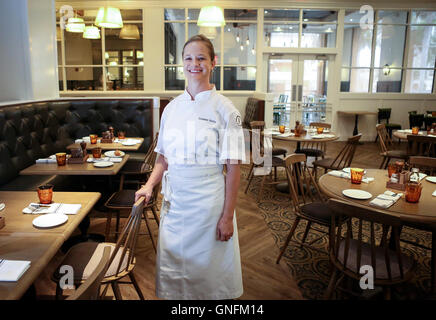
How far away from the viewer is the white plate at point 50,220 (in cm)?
173

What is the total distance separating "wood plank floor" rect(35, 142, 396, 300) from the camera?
2488 mm

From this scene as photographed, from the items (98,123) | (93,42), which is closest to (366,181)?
(98,123)

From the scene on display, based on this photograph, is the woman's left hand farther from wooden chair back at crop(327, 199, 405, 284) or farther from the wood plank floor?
the wood plank floor

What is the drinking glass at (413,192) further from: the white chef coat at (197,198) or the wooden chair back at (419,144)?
the wooden chair back at (419,144)

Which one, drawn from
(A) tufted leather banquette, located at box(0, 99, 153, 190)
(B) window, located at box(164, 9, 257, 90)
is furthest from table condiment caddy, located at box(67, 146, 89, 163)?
(B) window, located at box(164, 9, 257, 90)

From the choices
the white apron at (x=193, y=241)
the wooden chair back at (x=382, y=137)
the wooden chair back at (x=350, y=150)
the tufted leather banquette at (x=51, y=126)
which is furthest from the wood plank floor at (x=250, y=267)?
the wooden chair back at (x=382, y=137)

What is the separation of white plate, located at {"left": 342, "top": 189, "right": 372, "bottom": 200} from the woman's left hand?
3.12 feet

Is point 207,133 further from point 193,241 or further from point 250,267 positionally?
point 250,267

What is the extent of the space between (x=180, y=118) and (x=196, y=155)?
20 centimetres

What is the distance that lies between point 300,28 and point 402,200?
7.62m

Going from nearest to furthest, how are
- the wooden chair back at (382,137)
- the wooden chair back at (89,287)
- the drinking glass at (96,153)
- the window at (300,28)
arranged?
the wooden chair back at (89,287) < the drinking glass at (96,153) < the wooden chair back at (382,137) < the window at (300,28)

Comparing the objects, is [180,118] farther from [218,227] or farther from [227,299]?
[227,299]

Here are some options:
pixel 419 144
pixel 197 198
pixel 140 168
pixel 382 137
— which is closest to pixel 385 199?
pixel 197 198

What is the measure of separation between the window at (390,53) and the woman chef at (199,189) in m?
8.58
